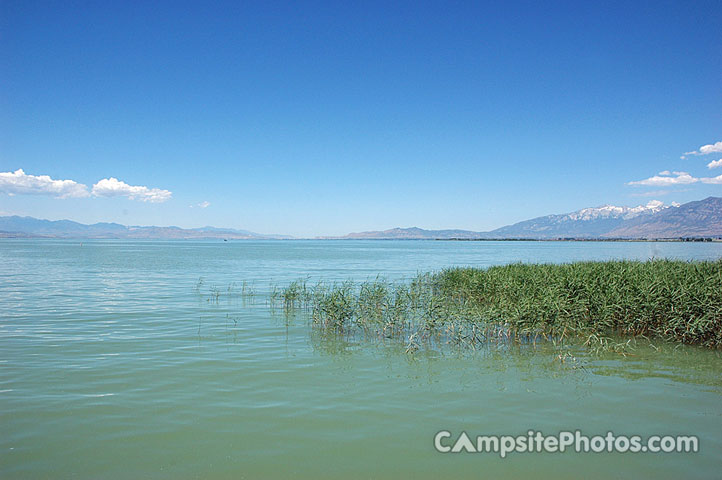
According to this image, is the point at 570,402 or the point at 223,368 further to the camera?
the point at 223,368

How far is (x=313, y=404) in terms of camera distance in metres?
9.98

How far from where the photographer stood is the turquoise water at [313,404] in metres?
7.55

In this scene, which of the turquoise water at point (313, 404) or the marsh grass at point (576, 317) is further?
the marsh grass at point (576, 317)

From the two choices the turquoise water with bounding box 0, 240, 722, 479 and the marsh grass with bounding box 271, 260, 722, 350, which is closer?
the turquoise water with bounding box 0, 240, 722, 479

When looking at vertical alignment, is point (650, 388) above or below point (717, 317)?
below

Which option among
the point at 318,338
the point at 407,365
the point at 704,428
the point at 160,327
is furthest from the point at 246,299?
the point at 704,428

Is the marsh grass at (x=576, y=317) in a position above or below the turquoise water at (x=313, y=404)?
above

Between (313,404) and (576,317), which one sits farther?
(576,317)

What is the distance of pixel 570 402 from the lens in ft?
33.0

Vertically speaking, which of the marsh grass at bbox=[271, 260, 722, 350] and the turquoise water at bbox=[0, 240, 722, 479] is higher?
the marsh grass at bbox=[271, 260, 722, 350]

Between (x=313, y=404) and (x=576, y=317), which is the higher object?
(x=576, y=317)

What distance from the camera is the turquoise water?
7555mm

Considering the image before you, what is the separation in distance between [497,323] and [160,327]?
13.5 meters

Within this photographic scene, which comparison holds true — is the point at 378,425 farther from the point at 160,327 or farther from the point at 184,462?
the point at 160,327
